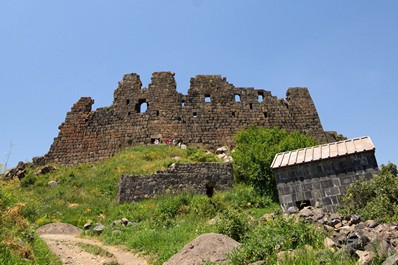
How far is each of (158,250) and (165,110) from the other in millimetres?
18871

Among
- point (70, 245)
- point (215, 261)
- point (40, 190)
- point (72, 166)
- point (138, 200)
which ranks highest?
point (72, 166)

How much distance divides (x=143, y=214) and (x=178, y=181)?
3.35 meters

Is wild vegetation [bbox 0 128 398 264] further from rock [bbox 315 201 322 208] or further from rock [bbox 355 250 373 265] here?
rock [bbox 315 201 322 208]

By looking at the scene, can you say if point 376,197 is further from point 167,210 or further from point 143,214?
point 143,214

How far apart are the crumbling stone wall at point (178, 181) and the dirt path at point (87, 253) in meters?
4.95

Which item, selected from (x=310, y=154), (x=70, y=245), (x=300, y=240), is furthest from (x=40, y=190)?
(x=300, y=240)

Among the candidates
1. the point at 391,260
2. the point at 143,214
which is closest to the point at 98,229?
the point at 143,214

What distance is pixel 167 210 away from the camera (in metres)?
15.0

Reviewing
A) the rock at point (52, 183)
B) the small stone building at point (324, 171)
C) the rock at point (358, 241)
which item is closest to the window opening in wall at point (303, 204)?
the small stone building at point (324, 171)

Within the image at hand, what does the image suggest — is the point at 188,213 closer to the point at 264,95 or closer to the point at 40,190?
the point at 40,190

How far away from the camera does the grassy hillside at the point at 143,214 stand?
7453 mm

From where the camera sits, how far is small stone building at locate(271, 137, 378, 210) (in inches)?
472

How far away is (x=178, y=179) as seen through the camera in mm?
18078

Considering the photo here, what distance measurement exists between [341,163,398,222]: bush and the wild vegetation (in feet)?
0.12
